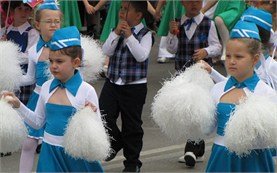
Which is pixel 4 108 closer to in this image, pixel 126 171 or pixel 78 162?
pixel 78 162

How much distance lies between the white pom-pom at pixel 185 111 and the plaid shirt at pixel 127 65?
181 cm

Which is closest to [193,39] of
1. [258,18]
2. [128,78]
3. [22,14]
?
[128,78]

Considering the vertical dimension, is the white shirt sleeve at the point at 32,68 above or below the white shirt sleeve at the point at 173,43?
below

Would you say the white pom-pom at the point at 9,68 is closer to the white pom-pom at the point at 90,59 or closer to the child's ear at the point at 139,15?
the white pom-pom at the point at 90,59

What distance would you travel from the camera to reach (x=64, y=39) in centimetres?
516

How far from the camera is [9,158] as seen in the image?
755cm

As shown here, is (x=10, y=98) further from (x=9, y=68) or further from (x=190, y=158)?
(x=190, y=158)

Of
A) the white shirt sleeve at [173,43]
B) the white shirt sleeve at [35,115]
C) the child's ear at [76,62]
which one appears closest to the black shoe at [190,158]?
the white shirt sleeve at [173,43]

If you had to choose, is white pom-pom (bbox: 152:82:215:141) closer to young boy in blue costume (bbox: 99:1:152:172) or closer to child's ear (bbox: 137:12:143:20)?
young boy in blue costume (bbox: 99:1:152:172)

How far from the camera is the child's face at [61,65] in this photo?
512 cm

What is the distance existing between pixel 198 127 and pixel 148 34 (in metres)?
2.10

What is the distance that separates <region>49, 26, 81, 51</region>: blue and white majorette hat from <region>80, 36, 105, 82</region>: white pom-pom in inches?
30.2

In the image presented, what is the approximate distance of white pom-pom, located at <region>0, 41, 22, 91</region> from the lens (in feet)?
20.6

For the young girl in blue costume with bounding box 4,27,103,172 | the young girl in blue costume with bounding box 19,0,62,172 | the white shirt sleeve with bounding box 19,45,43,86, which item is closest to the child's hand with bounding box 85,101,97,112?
the young girl in blue costume with bounding box 4,27,103,172
